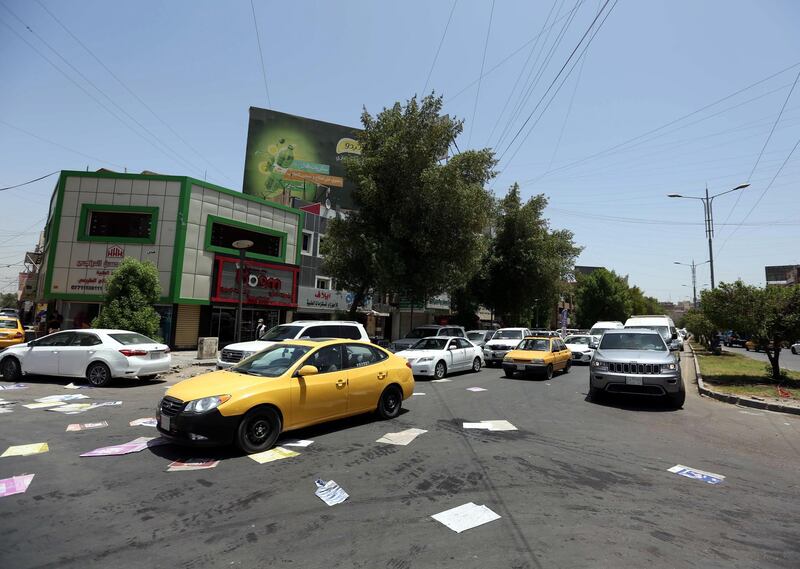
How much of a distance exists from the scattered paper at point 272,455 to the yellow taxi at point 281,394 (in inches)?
3.3

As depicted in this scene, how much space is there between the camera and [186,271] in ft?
68.7

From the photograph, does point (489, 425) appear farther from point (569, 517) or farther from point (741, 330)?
point (741, 330)

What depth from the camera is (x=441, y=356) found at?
14312 millimetres

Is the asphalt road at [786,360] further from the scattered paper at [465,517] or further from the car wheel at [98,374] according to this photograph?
the car wheel at [98,374]

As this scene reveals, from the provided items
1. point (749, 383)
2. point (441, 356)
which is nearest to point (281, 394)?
point (441, 356)

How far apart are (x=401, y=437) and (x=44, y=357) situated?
10.3m

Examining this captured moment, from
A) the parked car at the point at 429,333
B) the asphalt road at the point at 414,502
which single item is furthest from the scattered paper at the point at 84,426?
the parked car at the point at 429,333

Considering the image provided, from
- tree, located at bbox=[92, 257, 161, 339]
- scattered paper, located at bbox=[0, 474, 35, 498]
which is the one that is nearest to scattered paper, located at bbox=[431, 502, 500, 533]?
scattered paper, located at bbox=[0, 474, 35, 498]

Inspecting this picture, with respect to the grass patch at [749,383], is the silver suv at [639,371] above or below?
above

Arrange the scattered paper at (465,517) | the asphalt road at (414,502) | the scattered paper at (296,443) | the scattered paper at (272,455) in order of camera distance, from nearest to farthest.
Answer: the asphalt road at (414,502), the scattered paper at (465,517), the scattered paper at (272,455), the scattered paper at (296,443)

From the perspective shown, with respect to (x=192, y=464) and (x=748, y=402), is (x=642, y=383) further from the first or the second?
(x=192, y=464)

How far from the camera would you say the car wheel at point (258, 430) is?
538 cm

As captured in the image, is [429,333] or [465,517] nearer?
[465,517]

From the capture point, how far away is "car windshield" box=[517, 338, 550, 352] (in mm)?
15003
